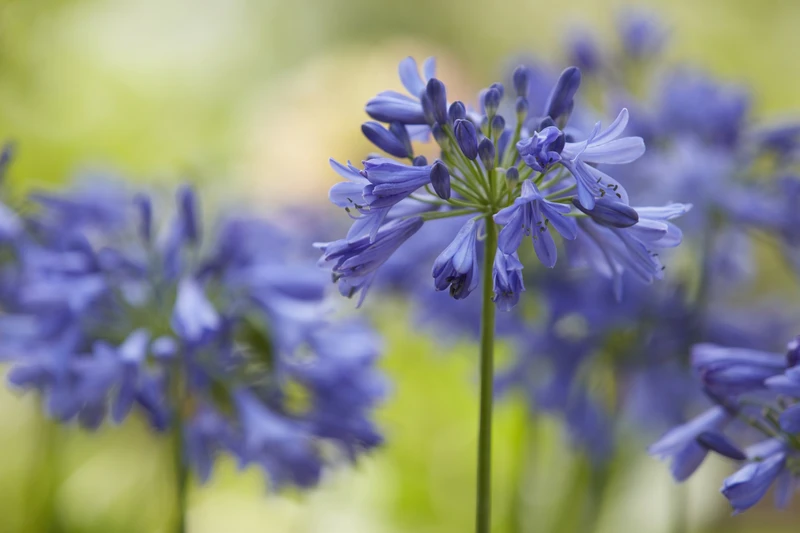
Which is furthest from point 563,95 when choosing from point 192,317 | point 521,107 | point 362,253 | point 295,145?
point 295,145

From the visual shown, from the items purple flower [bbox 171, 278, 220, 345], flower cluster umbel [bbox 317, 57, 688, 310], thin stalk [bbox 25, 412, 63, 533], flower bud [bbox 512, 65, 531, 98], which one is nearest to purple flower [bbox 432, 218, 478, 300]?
flower cluster umbel [bbox 317, 57, 688, 310]

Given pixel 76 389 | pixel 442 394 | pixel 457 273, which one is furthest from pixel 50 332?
pixel 442 394

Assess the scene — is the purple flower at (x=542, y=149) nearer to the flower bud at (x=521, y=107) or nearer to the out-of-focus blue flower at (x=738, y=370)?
the flower bud at (x=521, y=107)

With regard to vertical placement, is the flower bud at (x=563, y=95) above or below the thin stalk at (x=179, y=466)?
above

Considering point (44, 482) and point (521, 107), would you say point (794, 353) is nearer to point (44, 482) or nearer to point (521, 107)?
point (521, 107)

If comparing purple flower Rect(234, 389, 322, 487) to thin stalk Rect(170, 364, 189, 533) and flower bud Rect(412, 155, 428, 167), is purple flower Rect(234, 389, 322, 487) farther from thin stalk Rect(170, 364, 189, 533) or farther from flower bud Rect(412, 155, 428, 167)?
flower bud Rect(412, 155, 428, 167)

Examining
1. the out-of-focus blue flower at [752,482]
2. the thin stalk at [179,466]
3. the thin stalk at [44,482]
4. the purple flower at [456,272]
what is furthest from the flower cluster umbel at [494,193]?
the thin stalk at [44,482]

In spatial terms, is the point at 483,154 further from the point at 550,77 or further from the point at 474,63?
the point at 474,63
